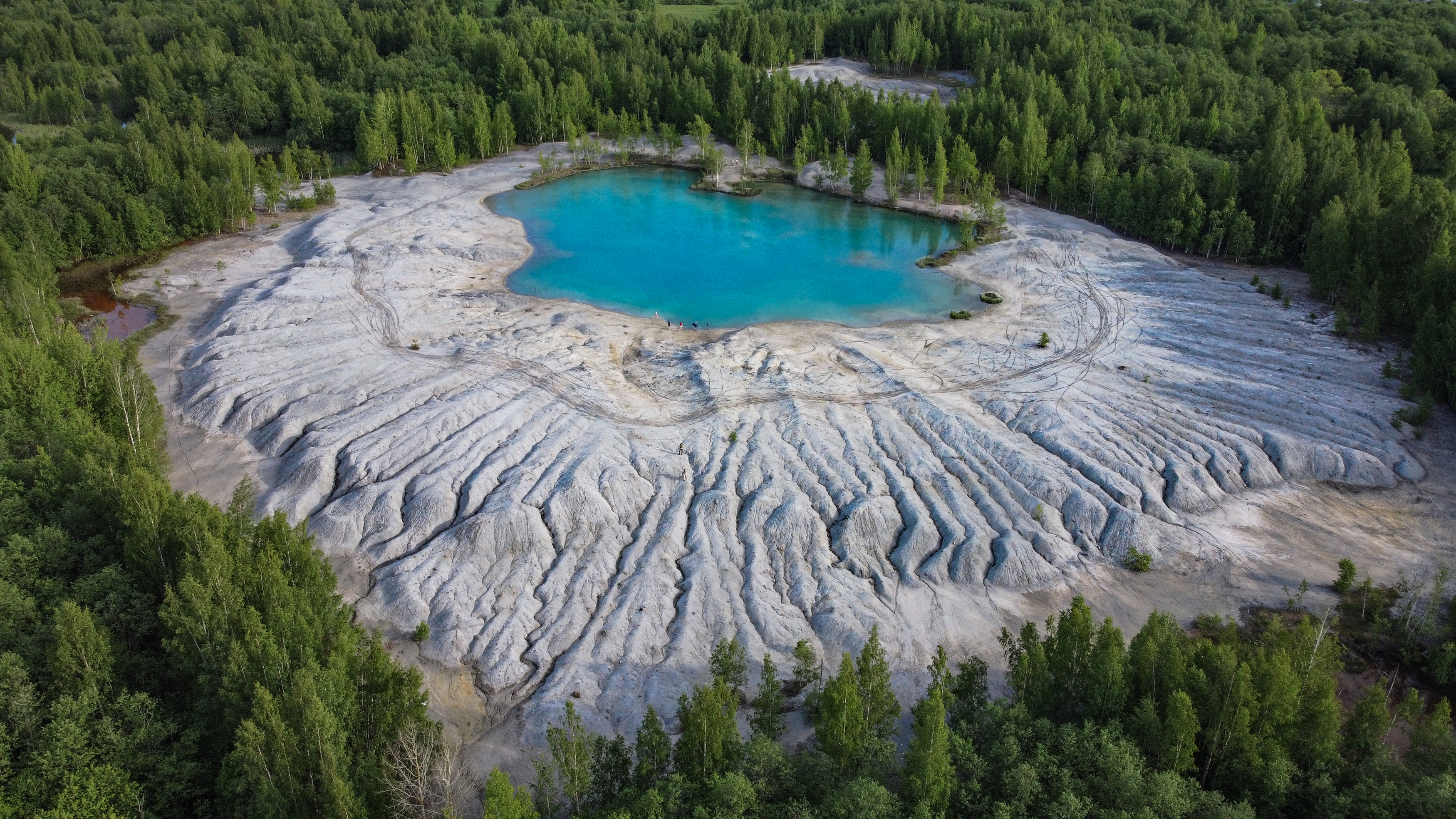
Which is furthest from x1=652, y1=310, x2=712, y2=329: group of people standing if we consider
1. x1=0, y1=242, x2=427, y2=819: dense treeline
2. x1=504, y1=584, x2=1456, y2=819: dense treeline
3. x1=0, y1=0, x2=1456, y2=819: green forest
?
x1=504, y1=584, x2=1456, y2=819: dense treeline

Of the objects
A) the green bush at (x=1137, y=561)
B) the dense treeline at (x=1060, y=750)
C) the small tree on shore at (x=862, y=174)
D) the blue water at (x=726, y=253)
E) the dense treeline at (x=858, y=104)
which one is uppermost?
the dense treeline at (x=858, y=104)

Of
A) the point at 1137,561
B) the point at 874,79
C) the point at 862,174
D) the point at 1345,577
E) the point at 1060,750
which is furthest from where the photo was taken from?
the point at 874,79

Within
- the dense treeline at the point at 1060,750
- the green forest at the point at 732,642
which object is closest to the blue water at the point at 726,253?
the green forest at the point at 732,642

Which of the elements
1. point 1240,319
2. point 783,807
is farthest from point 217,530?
point 1240,319

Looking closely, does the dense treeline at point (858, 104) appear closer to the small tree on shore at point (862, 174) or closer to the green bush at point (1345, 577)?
the small tree on shore at point (862, 174)

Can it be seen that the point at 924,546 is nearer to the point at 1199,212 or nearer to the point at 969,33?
the point at 1199,212

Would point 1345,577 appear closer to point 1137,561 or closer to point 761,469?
point 1137,561

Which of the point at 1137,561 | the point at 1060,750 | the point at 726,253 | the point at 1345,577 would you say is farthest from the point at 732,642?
the point at 726,253
